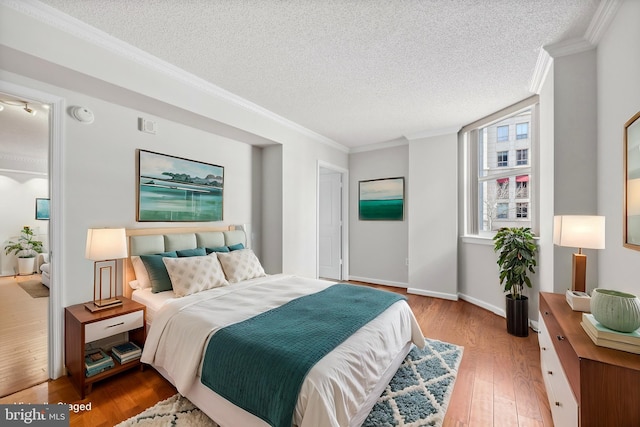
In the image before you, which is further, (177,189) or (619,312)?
(177,189)

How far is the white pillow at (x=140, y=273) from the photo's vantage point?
2.49 metres

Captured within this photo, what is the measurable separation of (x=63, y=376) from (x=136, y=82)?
239cm

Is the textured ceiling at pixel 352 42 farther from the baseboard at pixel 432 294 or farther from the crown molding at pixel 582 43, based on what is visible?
the baseboard at pixel 432 294

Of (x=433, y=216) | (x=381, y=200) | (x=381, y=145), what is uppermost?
(x=381, y=145)

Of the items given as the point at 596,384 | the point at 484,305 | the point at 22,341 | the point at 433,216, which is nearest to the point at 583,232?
the point at 596,384

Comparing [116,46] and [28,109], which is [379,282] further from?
[28,109]

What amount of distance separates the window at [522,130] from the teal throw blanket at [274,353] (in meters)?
2.97

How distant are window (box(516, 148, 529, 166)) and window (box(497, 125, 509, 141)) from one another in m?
0.26

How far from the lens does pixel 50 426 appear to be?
1643 millimetres

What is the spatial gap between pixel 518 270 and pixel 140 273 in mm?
3741

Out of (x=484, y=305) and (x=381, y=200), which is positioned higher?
(x=381, y=200)

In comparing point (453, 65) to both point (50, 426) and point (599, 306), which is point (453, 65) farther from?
point (50, 426)

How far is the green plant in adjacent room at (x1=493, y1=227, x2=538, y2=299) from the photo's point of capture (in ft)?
9.62

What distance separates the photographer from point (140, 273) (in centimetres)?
250
